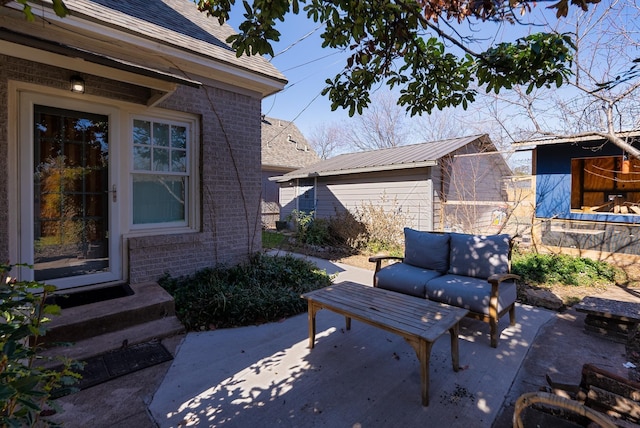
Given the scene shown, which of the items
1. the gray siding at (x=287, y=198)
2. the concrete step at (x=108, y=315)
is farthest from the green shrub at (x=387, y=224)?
the concrete step at (x=108, y=315)

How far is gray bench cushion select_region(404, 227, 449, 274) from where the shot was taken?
15.1ft

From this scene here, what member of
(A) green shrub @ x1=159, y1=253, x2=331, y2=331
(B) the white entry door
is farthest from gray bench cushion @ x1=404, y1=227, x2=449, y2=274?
(B) the white entry door

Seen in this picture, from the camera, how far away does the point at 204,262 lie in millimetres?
5402

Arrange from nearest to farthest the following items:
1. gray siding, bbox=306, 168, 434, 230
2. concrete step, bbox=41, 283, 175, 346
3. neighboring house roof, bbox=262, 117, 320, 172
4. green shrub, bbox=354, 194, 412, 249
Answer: concrete step, bbox=41, 283, 175, 346 < gray siding, bbox=306, 168, 434, 230 < green shrub, bbox=354, 194, 412, 249 < neighboring house roof, bbox=262, 117, 320, 172

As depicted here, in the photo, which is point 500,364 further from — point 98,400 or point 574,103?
point 574,103

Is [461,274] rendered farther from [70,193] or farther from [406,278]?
[70,193]

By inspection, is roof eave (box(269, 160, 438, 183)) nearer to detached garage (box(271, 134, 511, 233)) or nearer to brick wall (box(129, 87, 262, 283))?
detached garage (box(271, 134, 511, 233))

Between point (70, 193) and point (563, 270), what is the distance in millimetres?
8611

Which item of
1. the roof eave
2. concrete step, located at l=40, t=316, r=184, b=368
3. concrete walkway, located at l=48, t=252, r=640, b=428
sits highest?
the roof eave

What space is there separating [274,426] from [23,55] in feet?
14.3

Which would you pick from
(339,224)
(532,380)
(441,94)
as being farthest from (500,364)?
(339,224)

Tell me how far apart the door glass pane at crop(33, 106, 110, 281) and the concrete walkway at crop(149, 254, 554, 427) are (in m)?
2.07

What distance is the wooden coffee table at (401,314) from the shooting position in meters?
2.56

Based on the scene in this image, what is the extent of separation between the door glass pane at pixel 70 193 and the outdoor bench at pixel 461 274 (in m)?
3.93
